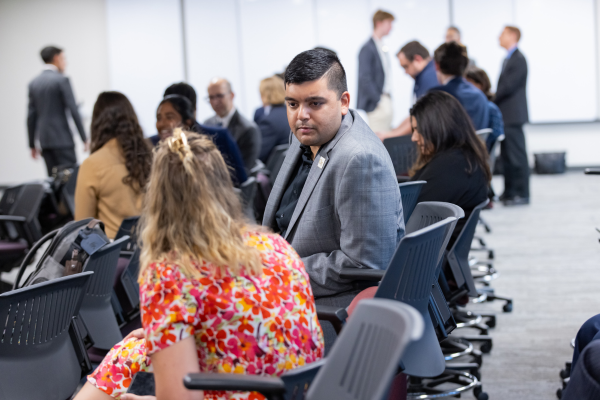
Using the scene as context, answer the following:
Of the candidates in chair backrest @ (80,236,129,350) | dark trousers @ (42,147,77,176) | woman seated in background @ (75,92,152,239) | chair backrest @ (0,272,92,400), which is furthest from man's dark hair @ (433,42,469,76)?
dark trousers @ (42,147,77,176)

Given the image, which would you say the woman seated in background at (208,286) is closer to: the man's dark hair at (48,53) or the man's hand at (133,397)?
the man's hand at (133,397)

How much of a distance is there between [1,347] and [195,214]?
33.1 inches

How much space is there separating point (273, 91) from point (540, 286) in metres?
2.73

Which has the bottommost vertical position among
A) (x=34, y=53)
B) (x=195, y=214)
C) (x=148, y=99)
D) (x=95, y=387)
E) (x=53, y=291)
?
(x=95, y=387)

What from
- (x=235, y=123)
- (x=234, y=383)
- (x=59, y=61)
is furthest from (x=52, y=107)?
(x=234, y=383)

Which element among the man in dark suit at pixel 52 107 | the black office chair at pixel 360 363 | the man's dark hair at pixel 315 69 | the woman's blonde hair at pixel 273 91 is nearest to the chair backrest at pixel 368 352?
the black office chair at pixel 360 363

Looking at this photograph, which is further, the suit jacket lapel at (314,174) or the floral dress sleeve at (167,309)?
the suit jacket lapel at (314,174)

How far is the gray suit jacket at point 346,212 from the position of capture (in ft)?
6.42

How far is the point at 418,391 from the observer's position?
2.68 metres

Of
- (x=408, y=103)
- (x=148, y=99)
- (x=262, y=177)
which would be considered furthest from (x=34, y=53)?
(x=262, y=177)

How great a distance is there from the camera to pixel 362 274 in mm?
1925

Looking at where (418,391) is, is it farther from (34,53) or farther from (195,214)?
(34,53)

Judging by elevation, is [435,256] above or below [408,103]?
below

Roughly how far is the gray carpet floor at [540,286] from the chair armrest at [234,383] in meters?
1.69
